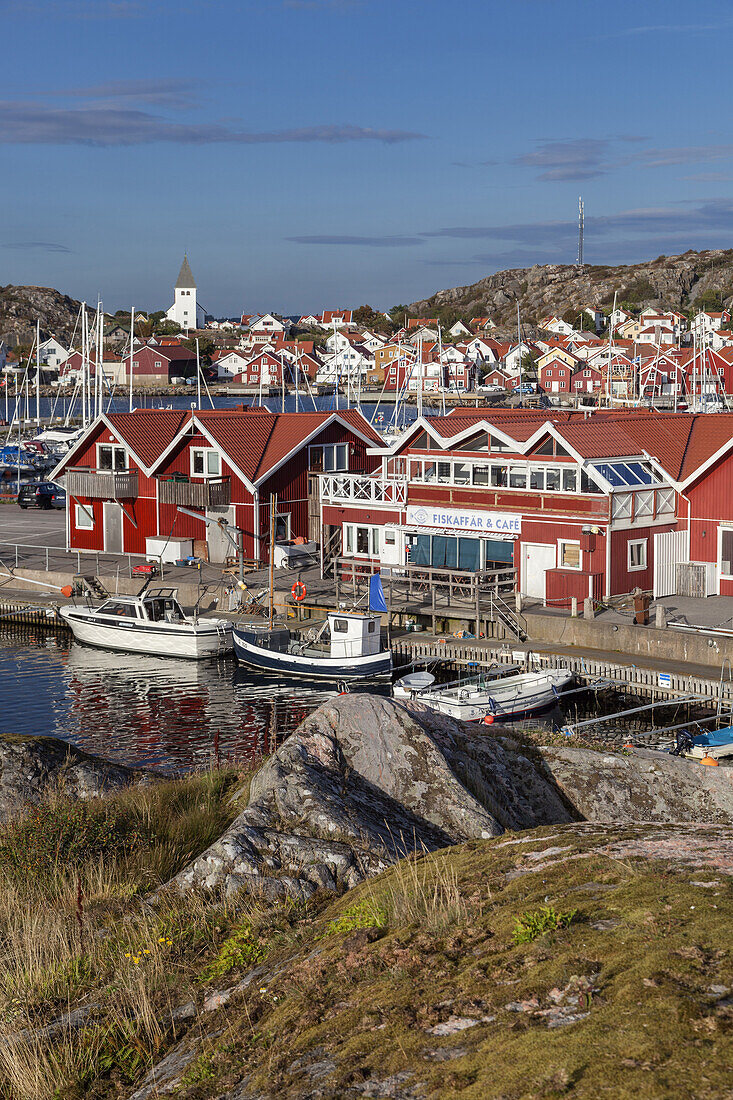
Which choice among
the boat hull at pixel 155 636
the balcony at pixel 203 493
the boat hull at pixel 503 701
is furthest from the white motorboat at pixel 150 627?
the boat hull at pixel 503 701

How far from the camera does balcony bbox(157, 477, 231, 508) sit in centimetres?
4928

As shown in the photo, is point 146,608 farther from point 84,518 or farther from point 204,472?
point 84,518

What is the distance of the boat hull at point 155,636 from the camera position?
1671 inches

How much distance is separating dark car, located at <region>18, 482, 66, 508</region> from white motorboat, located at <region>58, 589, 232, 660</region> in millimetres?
27508

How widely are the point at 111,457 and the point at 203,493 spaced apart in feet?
25.1

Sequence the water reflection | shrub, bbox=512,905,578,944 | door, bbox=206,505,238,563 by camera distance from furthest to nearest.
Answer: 1. door, bbox=206,505,238,563
2. the water reflection
3. shrub, bbox=512,905,578,944

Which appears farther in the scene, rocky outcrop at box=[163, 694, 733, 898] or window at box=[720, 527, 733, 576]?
window at box=[720, 527, 733, 576]

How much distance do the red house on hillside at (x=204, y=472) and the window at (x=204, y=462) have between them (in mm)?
43

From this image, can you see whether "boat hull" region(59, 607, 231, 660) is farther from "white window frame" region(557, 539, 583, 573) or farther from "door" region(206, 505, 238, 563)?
Answer: "white window frame" region(557, 539, 583, 573)

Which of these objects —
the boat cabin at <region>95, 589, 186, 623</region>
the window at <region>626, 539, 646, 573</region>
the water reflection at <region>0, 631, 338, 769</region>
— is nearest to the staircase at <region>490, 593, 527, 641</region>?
the window at <region>626, 539, 646, 573</region>

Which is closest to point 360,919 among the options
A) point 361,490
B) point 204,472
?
point 361,490

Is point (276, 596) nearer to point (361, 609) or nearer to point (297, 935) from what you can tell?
point (361, 609)

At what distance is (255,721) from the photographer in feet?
117

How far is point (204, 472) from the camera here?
5128cm
